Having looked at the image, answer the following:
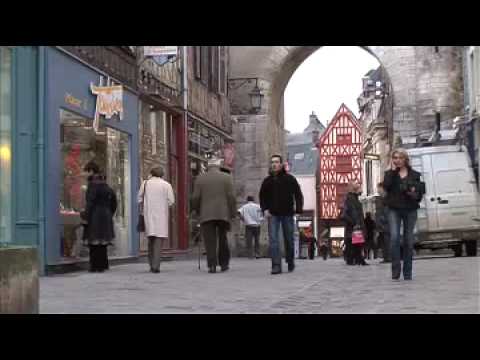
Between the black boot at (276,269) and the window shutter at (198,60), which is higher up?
the window shutter at (198,60)

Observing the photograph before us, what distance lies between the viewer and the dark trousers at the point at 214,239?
14328 millimetres

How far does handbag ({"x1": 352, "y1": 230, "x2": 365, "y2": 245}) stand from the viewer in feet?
61.7

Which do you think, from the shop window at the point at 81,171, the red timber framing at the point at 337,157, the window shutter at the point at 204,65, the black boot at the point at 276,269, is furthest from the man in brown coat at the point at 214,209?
the red timber framing at the point at 337,157

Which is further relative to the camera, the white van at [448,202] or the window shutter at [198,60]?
the window shutter at [198,60]

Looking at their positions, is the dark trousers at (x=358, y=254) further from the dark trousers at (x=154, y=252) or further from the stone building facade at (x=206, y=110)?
the stone building facade at (x=206, y=110)

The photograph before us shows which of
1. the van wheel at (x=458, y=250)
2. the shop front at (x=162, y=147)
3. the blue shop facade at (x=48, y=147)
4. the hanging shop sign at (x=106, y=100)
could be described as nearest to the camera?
the blue shop facade at (x=48, y=147)

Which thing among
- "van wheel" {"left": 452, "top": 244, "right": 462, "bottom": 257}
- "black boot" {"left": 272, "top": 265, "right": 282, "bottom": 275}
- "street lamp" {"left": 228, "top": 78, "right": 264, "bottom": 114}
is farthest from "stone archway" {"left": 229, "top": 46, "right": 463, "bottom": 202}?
"black boot" {"left": 272, "top": 265, "right": 282, "bottom": 275}

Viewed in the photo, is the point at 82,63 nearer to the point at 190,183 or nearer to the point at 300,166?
the point at 190,183

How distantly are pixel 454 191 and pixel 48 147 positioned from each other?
10.2 metres

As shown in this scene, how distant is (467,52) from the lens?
104 feet

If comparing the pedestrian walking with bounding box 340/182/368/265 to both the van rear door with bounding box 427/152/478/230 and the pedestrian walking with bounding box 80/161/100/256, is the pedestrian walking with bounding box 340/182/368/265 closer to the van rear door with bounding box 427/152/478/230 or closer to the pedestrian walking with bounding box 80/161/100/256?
the van rear door with bounding box 427/152/478/230

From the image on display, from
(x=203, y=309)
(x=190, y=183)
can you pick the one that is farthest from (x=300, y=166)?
(x=203, y=309)

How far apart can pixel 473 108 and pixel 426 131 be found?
3.98 m

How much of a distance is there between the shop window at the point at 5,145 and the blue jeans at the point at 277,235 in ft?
12.3
